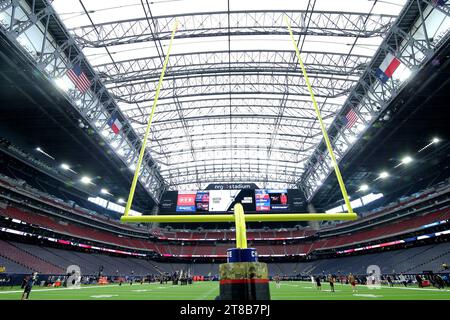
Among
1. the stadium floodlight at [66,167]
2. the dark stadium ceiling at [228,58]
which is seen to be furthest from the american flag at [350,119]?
the stadium floodlight at [66,167]

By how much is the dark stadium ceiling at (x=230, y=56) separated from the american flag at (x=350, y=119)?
0.60 metres

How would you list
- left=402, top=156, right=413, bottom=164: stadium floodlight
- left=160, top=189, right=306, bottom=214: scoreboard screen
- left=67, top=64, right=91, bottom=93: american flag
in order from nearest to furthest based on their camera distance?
1. left=67, top=64, right=91, bottom=93: american flag
2. left=402, top=156, right=413, bottom=164: stadium floodlight
3. left=160, top=189, right=306, bottom=214: scoreboard screen

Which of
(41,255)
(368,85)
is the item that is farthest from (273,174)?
(41,255)

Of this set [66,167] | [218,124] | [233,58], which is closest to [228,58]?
[233,58]

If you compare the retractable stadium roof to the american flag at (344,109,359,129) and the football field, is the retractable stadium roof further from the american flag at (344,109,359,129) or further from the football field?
the football field

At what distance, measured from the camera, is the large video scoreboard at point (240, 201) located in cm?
3331

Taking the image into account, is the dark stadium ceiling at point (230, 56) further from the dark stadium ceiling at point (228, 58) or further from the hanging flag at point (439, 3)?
the hanging flag at point (439, 3)

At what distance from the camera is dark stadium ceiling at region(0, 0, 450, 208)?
14711 millimetres

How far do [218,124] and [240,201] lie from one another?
36.0 ft

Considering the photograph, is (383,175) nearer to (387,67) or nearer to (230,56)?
(387,67)

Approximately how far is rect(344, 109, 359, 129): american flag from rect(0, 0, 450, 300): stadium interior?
97 mm

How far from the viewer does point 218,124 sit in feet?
100

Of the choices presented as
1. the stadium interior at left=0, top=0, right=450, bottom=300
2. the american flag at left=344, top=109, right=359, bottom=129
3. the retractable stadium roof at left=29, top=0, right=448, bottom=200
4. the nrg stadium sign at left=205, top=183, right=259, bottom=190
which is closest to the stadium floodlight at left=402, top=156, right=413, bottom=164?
the stadium interior at left=0, top=0, right=450, bottom=300
